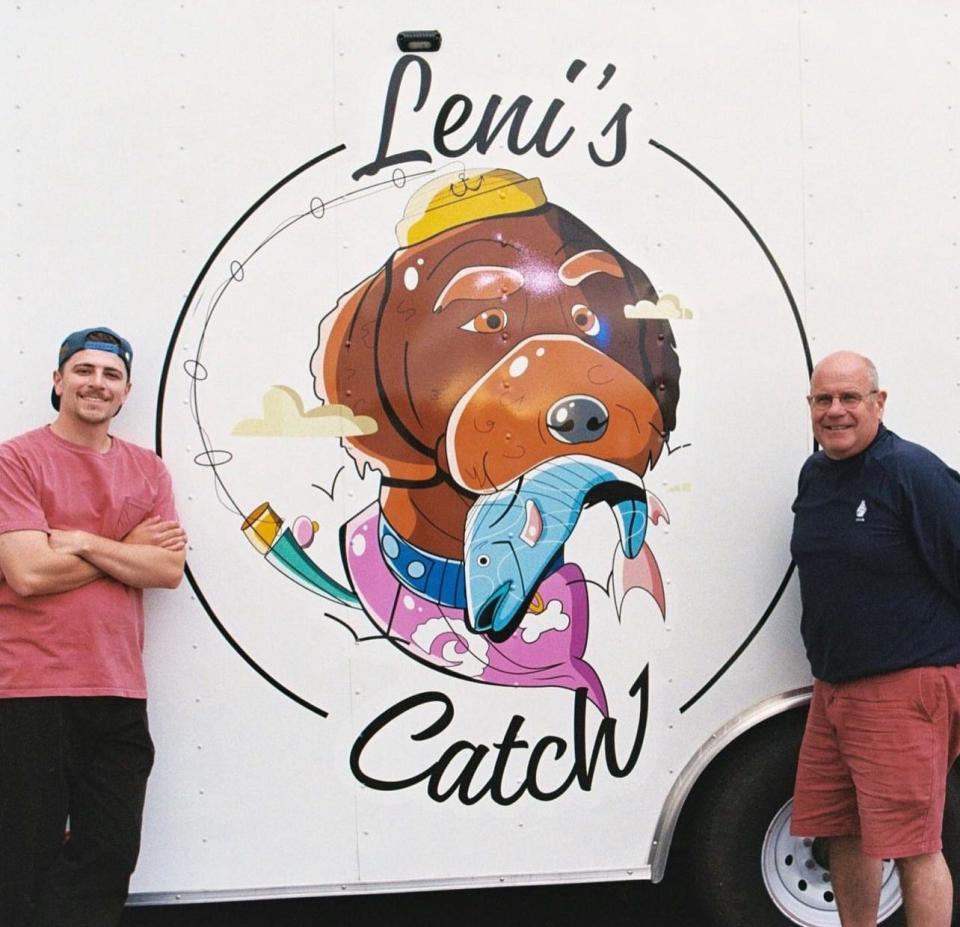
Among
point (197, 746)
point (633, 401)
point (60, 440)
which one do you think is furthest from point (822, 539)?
point (60, 440)

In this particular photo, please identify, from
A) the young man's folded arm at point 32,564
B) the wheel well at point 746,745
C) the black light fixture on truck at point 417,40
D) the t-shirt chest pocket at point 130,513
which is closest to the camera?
the young man's folded arm at point 32,564

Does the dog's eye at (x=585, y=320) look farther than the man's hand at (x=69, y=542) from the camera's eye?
Yes

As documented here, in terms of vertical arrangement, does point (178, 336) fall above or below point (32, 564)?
above

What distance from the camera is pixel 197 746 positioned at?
2770 mm

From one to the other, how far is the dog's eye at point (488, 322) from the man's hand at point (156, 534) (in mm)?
969

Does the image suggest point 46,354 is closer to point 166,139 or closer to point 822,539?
point 166,139

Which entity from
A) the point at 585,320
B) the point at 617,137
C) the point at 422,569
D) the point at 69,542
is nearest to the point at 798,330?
the point at 585,320

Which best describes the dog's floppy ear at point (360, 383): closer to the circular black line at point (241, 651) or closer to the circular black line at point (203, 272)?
the circular black line at point (203, 272)

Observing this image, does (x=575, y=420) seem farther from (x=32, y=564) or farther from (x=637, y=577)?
(x=32, y=564)

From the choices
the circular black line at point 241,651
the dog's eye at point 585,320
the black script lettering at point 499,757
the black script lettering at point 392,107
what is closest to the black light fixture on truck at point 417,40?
the black script lettering at point 392,107

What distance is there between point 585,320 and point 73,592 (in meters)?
1.57

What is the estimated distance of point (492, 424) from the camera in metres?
2.79

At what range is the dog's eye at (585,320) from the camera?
9.24 feet

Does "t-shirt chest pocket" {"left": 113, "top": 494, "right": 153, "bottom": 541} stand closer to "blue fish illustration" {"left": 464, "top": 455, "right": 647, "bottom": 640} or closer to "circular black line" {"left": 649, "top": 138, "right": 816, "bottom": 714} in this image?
"blue fish illustration" {"left": 464, "top": 455, "right": 647, "bottom": 640}
